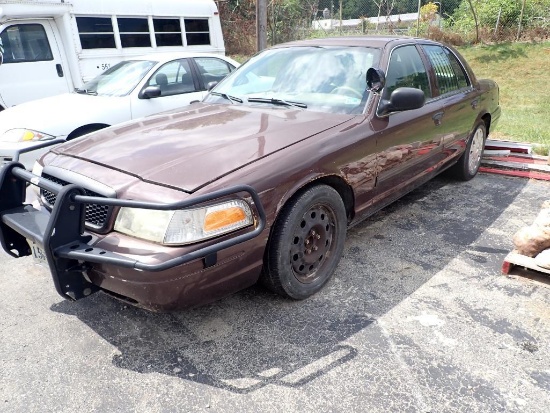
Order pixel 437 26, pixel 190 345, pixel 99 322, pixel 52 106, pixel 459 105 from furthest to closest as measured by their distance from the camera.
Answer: pixel 437 26
pixel 52 106
pixel 459 105
pixel 99 322
pixel 190 345

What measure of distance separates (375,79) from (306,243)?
1.39m

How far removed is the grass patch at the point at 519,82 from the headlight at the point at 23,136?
6264 mm

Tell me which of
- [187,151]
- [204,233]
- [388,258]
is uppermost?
[187,151]

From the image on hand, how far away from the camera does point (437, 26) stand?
15.8m

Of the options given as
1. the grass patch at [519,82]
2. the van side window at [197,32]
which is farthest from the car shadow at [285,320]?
the van side window at [197,32]

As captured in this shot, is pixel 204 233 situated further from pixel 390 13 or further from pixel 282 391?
pixel 390 13

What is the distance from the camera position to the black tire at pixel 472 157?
5.15 m

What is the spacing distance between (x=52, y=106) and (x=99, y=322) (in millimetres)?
3634

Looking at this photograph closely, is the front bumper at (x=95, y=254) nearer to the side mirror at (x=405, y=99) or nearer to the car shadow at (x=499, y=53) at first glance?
the side mirror at (x=405, y=99)

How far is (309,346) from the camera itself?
8.48ft

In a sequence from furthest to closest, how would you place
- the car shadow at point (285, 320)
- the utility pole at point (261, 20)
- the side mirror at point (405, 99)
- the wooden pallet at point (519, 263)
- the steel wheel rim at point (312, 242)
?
the utility pole at point (261, 20)
the side mirror at point (405, 99)
the wooden pallet at point (519, 263)
the steel wheel rim at point (312, 242)
the car shadow at point (285, 320)

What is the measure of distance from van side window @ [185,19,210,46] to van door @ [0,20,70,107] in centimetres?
290

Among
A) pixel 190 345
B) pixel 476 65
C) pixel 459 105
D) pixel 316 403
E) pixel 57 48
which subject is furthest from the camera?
pixel 476 65

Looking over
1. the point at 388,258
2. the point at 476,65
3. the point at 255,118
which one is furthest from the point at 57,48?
the point at 476,65
